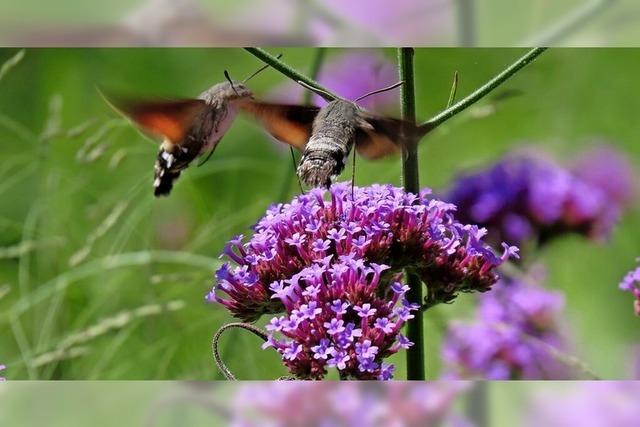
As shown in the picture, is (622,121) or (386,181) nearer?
(386,181)

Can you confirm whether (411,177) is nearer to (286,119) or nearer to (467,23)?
(286,119)

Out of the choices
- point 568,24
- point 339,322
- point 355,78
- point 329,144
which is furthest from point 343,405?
point 568,24

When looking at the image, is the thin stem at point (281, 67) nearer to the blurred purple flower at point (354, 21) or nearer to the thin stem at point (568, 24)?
the blurred purple flower at point (354, 21)

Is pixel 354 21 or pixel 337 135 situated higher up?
pixel 354 21

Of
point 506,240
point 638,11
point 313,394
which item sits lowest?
point 313,394

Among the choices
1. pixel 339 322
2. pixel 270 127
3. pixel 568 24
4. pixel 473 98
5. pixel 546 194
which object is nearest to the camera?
pixel 339 322

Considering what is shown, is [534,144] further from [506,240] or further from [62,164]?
[62,164]

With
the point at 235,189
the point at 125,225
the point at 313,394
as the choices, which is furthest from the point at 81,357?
the point at 313,394
